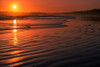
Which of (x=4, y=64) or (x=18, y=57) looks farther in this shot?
(x=18, y=57)

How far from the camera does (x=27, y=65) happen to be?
12.7ft

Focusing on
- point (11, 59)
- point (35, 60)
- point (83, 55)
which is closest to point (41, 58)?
point (35, 60)

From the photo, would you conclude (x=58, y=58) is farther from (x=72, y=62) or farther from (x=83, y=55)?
(x=83, y=55)

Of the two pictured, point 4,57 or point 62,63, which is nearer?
point 62,63

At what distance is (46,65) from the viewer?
12.8 feet

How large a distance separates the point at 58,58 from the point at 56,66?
691 mm

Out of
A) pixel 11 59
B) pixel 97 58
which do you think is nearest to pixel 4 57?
pixel 11 59

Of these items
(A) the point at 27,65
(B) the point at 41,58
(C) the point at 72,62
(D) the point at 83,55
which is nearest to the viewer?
(A) the point at 27,65

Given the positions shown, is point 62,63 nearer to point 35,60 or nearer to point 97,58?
point 35,60

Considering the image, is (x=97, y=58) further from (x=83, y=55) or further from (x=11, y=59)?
(x=11, y=59)

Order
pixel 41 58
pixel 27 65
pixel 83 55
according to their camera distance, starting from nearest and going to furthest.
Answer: pixel 27 65 < pixel 41 58 < pixel 83 55

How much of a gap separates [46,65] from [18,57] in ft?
3.99

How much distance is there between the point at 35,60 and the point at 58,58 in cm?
84

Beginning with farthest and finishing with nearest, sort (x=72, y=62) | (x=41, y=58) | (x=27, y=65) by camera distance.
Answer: (x=41, y=58) < (x=72, y=62) < (x=27, y=65)
